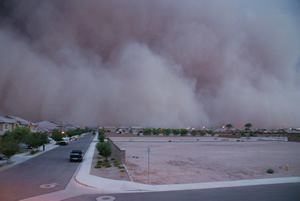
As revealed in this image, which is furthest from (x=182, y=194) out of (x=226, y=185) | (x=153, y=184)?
(x=226, y=185)

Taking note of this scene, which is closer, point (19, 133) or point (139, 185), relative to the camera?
point (139, 185)

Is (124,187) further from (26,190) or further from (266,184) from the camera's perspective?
(266,184)

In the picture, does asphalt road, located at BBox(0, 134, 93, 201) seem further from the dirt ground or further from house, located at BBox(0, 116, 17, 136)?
house, located at BBox(0, 116, 17, 136)

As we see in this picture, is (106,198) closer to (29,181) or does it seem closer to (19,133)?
(29,181)

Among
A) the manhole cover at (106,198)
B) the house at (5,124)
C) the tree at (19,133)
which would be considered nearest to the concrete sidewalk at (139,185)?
the manhole cover at (106,198)

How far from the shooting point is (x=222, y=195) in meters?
11.2

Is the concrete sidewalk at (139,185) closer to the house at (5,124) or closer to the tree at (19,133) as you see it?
the tree at (19,133)

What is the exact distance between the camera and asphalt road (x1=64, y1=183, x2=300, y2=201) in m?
10.6

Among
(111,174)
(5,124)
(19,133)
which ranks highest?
(5,124)

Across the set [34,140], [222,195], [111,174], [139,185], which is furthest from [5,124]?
[222,195]

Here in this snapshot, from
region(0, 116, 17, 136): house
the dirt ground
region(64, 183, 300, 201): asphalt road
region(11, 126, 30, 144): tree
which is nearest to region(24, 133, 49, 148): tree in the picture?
region(11, 126, 30, 144): tree

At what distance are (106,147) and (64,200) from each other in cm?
1259

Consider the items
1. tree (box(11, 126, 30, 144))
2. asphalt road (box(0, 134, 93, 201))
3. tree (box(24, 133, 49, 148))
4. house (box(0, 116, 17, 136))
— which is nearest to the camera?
asphalt road (box(0, 134, 93, 201))

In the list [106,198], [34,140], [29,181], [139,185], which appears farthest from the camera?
[34,140]
